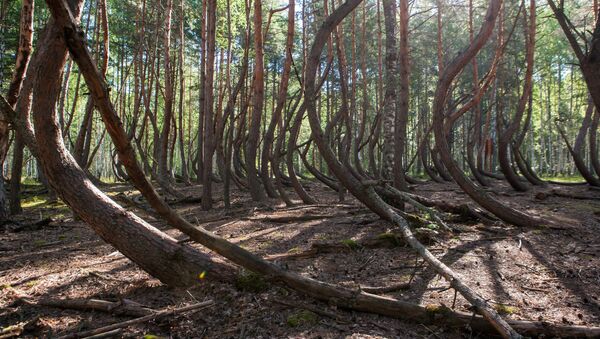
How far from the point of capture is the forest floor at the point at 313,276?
301cm

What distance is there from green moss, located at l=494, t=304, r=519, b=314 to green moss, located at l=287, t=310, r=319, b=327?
1.53 metres

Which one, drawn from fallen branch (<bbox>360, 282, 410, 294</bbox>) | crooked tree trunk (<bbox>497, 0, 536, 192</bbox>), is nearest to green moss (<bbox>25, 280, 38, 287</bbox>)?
fallen branch (<bbox>360, 282, 410, 294</bbox>)

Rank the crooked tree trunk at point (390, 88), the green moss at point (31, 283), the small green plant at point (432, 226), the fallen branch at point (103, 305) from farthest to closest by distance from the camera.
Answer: the crooked tree trunk at point (390, 88)
the small green plant at point (432, 226)
the green moss at point (31, 283)
the fallen branch at point (103, 305)

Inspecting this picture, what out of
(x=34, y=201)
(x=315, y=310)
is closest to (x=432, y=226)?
(x=315, y=310)

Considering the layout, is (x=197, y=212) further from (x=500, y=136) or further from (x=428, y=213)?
(x=500, y=136)

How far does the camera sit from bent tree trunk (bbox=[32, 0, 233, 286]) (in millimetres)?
3518

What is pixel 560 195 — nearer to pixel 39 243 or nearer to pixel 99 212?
pixel 99 212

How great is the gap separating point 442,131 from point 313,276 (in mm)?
3299

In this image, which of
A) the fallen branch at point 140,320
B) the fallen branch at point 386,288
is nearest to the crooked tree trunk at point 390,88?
the fallen branch at point 386,288

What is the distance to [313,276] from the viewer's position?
413cm

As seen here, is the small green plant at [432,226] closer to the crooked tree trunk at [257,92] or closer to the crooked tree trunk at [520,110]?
the crooked tree trunk at [257,92]

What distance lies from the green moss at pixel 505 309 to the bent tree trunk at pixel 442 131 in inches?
110

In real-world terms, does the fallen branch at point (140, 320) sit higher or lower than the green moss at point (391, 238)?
lower

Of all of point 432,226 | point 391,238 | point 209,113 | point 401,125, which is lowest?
point 391,238
